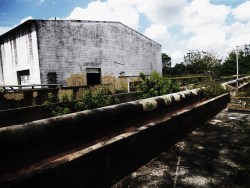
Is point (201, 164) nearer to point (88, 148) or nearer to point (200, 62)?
point (88, 148)

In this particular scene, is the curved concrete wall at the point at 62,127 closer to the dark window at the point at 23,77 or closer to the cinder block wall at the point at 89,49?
the cinder block wall at the point at 89,49

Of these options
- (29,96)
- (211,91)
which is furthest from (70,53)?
(211,91)

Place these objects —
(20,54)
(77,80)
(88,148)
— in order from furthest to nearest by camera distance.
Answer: (77,80), (20,54), (88,148)

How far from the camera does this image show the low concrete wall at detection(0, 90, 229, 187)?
2006 mm

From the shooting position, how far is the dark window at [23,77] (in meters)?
15.9

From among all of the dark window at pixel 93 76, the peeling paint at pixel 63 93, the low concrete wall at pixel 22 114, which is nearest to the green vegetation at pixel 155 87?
the peeling paint at pixel 63 93

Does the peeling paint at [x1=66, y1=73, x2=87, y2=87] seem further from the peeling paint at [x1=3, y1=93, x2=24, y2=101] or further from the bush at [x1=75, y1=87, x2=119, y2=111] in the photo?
the bush at [x1=75, y1=87, x2=119, y2=111]

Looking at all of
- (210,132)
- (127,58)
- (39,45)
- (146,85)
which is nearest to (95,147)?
(210,132)

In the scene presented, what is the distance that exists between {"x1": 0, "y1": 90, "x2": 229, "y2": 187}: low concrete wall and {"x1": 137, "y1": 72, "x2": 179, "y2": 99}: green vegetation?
3337 mm

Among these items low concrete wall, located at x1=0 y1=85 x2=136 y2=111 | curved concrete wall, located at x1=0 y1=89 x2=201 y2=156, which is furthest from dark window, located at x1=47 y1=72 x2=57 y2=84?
curved concrete wall, located at x1=0 y1=89 x2=201 y2=156

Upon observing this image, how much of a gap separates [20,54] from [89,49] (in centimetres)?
479

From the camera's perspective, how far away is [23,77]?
16.5 metres

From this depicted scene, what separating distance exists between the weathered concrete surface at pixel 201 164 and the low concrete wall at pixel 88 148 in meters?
0.21

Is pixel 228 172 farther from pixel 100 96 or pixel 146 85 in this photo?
pixel 100 96
